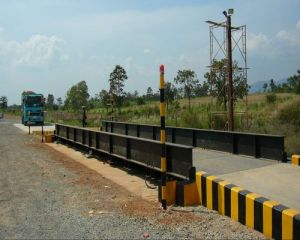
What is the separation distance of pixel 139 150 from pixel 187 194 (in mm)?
3760

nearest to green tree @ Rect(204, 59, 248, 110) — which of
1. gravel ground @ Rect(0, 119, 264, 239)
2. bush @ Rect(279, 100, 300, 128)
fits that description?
bush @ Rect(279, 100, 300, 128)

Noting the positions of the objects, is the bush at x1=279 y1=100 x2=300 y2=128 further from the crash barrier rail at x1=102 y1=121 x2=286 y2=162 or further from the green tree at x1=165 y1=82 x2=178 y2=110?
the green tree at x1=165 y1=82 x2=178 y2=110

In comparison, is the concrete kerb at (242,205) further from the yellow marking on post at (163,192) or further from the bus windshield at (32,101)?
the bus windshield at (32,101)

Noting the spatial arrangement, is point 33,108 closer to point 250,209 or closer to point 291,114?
point 291,114

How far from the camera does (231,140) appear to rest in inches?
467

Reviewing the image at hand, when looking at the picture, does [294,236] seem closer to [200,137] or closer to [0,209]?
[0,209]

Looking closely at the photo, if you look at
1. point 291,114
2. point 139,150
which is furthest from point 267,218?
point 291,114

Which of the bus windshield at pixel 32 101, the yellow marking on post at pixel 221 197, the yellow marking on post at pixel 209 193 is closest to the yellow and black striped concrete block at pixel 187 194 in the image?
the yellow marking on post at pixel 209 193

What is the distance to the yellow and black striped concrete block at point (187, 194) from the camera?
7.63 meters

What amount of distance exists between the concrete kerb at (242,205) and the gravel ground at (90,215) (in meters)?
0.16

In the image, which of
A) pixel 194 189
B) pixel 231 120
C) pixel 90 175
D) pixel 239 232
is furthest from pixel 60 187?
pixel 231 120

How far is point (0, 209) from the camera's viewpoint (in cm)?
796

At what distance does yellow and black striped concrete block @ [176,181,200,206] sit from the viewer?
7.63 metres

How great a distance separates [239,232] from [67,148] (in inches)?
574
